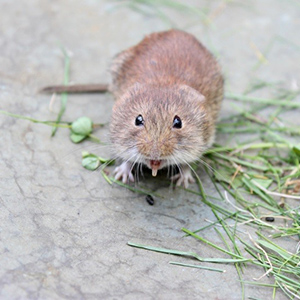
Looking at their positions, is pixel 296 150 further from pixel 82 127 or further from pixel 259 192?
pixel 82 127

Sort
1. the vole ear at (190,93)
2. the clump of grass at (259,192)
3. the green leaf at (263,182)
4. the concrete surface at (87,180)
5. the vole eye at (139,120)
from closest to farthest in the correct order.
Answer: the concrete surface at (87,180)
the clump of grass at (259,192)
the vole eye at (139,120)
the vole ear at (190,93)
the green leaf at (263,182)

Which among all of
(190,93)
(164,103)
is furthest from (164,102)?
(190,93)

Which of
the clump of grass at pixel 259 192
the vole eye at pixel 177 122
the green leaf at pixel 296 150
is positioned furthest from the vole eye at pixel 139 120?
the green leaf at pixel 296 150

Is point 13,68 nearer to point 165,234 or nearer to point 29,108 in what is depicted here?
point 29,108

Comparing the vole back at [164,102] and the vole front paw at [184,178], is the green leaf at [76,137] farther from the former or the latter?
the vole front paw at [184,178]

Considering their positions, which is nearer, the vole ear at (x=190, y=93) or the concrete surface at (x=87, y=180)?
the concrete surface at (x=87, y=180)

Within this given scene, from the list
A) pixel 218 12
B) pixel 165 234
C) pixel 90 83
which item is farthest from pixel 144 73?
pixel 218 12
